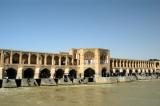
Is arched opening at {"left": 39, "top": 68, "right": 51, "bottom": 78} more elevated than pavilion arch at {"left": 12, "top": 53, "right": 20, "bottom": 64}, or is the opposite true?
pavilion arch at {"left": 12, "top": 53, "right": 20, "bottom": 64}

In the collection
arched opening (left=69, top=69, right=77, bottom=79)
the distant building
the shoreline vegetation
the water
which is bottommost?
the water

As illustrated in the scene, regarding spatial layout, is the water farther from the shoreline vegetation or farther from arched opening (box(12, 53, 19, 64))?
arched opening (box(12, 53, 19, 64))

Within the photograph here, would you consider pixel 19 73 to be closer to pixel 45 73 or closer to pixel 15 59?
pixel 15 59

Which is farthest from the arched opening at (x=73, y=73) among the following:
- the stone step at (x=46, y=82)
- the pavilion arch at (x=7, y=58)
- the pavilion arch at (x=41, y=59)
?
the pavilion arch at (x=7, y=58)

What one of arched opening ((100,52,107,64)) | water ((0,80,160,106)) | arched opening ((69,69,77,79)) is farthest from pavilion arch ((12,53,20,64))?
arched opening ((100,52,107,64))

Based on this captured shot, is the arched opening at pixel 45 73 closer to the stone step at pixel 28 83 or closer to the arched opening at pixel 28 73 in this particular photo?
the arched opening at pixel 28 73

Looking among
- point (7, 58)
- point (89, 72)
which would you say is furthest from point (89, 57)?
point (7, 58)

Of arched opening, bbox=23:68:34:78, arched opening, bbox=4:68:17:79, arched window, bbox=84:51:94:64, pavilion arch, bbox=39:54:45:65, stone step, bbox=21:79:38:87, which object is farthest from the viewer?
arched window, bbox=84:51:94:64

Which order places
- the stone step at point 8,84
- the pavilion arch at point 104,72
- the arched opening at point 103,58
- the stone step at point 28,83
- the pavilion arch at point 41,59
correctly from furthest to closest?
the pavilion arch at point 104,72 → the arched opening at point 103,58 → the pavilion arch at point 41,59 → the stone step at point 28,83 → the stone step at point 8,84

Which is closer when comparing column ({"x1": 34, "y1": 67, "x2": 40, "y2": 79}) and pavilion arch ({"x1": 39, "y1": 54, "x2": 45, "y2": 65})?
column ({"x1": 34, "y1": 67, "x2": 40, "y2": 79})

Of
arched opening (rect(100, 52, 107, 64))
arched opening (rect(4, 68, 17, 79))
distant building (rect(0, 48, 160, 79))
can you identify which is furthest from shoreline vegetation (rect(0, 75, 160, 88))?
arched opening (rect(4, 68, 17, 79))

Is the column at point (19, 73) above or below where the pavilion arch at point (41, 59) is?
below

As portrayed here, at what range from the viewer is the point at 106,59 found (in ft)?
219

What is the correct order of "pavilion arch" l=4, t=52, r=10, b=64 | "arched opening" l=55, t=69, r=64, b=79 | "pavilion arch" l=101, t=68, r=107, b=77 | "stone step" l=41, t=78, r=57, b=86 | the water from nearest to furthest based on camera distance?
the water
"stone step" l=41, t=78, r=57, b=86
"pavilion arch" l=4, t=52, r=10, b=64
"arched opening" l=55, t=69, r=64, b=79
"pavilion arch" l=101, t=68, r=107, b=77
